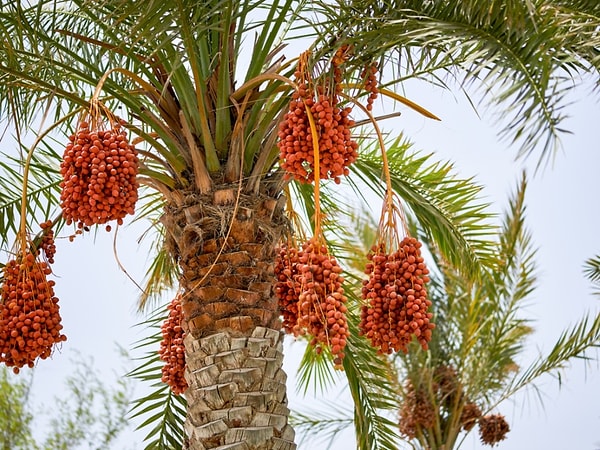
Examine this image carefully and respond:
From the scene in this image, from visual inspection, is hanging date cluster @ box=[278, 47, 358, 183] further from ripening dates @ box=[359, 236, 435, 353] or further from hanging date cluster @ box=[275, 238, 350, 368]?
ripening dates @ box=[359, 236, 435, 353]

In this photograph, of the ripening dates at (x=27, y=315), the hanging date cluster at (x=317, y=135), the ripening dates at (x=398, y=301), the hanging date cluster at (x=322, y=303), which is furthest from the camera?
the ripening dates at (x=27, y=315)

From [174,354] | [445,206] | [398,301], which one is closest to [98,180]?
[398,301]

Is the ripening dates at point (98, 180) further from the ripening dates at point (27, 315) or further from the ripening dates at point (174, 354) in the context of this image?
the ripening dates at point (174, 354)

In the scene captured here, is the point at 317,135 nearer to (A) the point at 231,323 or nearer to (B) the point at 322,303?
(B) the point at 322,303

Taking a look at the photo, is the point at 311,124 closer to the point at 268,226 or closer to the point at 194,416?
the point at 268,226

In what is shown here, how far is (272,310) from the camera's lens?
3893mm

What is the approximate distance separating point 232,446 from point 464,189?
256 cm

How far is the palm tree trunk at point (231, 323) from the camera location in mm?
3686

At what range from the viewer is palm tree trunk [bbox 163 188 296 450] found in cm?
369

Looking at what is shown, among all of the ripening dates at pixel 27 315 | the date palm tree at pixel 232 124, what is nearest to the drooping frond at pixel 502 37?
the date palm tree at pixel 232 124

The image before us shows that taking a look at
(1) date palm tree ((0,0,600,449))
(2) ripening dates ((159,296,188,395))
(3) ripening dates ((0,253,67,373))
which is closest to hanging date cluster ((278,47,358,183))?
(1) date palm tree ((0,0,600,449))

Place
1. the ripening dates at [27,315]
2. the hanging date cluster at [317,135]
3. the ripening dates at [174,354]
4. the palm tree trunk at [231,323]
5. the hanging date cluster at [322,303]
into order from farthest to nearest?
the ripening dates at [174,354], the palm tree trunk at [231,323], the ripening dates at [27,315], the hanging date cluster at [317,135], the hanging date cluster at [322,303]

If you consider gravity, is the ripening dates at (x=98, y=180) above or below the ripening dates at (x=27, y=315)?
above

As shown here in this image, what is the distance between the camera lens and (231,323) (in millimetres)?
3791
